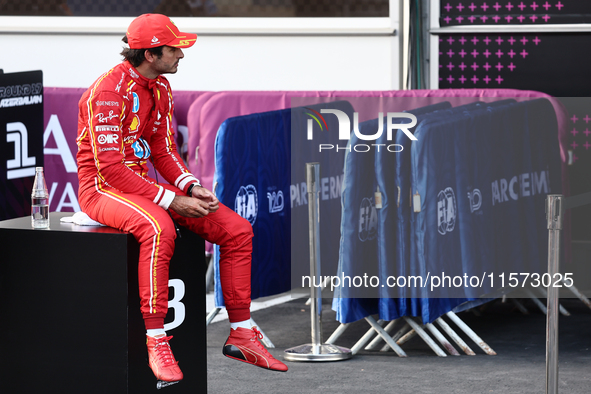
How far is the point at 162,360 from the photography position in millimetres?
4379

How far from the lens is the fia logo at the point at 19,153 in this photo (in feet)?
18.6

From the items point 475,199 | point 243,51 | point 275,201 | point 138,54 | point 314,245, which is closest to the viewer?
point 138,54

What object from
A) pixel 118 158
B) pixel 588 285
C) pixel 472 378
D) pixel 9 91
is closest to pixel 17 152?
pixel 9 91

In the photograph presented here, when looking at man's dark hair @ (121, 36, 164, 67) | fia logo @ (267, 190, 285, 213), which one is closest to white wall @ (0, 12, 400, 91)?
fia logo @ (267, 190, 285, 213)

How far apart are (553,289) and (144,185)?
1.96 m

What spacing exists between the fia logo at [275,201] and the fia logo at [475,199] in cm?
127

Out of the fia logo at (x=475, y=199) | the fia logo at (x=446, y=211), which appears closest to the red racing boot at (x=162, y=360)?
the fia logo at (x=446, y=211)

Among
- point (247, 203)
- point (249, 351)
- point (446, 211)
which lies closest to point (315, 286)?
point (247, 203)

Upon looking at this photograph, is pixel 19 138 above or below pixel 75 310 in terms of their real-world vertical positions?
above

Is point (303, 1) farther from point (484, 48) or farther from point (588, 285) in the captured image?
point (588, 285)

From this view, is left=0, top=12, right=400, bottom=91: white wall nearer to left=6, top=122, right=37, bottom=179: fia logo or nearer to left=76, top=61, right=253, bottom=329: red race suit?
left=6, top=122, right=37, bottom=179: fia logo

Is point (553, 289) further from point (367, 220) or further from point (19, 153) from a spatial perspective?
point (19, 153)

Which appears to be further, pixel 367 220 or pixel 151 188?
pixel 367 220

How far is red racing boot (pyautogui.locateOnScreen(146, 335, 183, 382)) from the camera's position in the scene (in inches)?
171
